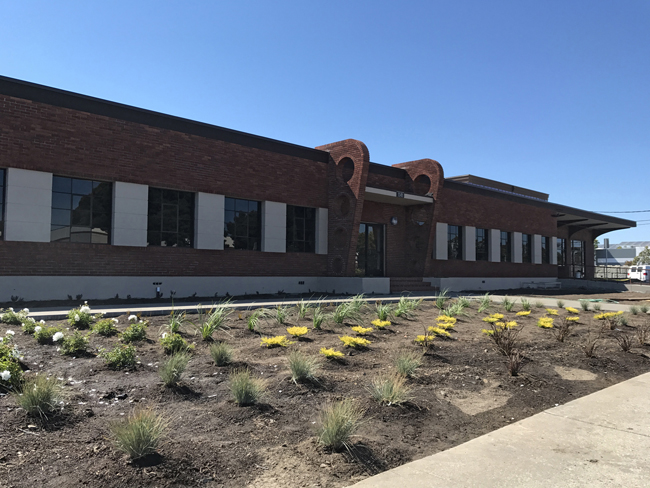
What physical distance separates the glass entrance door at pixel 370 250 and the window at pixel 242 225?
5.76 metres

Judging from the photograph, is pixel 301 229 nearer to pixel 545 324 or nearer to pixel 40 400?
pixel 545 324

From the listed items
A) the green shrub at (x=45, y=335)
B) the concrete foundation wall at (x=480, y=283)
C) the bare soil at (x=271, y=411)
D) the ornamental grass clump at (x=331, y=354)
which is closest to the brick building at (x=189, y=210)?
the concrete foundation wall at (x=480, y=283)

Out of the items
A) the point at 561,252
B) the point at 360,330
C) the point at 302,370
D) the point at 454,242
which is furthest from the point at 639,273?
the point at 302,370

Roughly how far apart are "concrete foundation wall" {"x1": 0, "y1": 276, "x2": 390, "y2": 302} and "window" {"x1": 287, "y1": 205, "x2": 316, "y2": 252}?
1326 millimetres

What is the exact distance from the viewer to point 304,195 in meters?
20.0

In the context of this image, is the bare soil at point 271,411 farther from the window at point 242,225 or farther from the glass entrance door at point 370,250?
the glass entrance door at point 370,250

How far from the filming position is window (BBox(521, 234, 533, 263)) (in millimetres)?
32338

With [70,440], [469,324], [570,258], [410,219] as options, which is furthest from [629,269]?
[70,440]

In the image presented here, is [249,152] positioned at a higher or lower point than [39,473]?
higher

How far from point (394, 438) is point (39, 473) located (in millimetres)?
2811

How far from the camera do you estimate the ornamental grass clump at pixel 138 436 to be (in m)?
3.54

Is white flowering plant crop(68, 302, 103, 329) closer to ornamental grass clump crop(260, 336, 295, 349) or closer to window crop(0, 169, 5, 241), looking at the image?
ornamental grass clump crop(260, 336, 295, 349)

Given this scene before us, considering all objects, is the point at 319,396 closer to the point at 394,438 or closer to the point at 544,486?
the point at 394,438

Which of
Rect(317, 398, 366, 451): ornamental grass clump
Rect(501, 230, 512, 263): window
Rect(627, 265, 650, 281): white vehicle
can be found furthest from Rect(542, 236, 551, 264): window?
Rect(317, 398, 366, 451): ornamental grass clump
